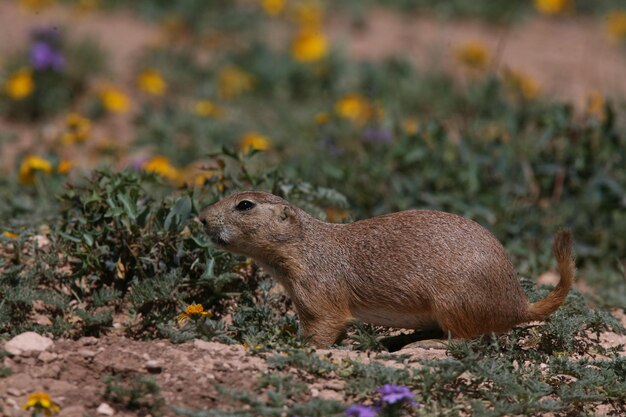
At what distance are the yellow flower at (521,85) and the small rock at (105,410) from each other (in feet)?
20.6

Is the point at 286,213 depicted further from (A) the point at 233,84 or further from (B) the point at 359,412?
(A) the point at 233,84

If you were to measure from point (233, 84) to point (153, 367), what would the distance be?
22.2 ft

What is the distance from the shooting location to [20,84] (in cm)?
985

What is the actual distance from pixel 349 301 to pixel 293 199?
1242mm

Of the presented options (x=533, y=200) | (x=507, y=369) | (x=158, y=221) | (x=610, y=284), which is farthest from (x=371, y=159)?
(x=507, y=369)

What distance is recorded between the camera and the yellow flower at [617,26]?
1343cm

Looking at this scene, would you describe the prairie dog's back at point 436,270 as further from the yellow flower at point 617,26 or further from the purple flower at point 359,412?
the yellow flower at point 617,26

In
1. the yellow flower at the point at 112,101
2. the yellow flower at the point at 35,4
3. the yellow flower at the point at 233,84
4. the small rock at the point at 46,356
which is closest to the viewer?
the small rock at the point at 46,356

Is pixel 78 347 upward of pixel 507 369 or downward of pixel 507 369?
downward

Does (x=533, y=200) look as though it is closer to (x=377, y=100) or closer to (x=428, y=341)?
(x=377, y=100)

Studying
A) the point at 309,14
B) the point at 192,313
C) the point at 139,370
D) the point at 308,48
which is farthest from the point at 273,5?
the point at 139,370

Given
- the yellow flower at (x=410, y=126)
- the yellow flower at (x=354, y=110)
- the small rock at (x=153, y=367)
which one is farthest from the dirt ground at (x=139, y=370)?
the yellow flower at (x=354, y=110)

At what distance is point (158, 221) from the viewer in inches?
233

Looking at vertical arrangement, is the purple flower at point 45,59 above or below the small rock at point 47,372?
below
